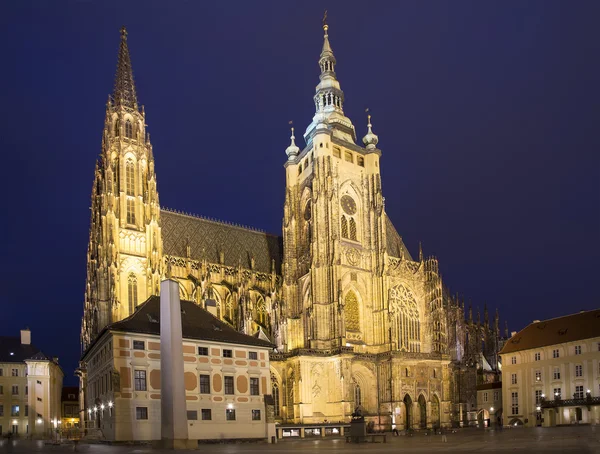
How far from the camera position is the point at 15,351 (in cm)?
8119

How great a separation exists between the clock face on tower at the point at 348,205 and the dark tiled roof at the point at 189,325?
3011 cm

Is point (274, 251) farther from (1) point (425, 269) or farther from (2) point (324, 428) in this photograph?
(2) point (324, 428)

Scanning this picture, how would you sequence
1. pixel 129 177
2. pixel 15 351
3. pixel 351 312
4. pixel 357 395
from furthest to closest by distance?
pixel 15 351
pixel 351 312
pixel 129 177
pixel 357 395

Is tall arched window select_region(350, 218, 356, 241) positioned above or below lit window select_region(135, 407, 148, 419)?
above

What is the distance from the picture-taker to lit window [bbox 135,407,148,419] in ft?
142

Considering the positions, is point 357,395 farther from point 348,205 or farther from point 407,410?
point 348,205

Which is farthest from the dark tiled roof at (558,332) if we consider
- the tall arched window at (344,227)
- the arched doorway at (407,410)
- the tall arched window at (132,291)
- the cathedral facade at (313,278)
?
the tall arched window at (132,291)

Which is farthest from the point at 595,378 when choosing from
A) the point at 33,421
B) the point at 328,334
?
the point at 33,421

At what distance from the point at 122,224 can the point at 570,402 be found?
4698cm

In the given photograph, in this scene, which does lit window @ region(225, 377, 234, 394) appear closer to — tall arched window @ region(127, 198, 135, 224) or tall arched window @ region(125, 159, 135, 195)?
tall arched window @ region(127, 198, 135, 224)

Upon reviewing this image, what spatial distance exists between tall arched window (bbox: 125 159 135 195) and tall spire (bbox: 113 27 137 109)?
7.65m

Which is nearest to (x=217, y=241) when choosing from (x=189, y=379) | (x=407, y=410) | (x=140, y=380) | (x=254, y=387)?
(x=407, y=410)

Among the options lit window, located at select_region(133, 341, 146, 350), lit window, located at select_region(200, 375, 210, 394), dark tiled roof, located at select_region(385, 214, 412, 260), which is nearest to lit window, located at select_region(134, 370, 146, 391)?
lit window, located at select_region(133, 341, 146, 350)

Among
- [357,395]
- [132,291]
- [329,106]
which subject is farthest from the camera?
[329,106]
